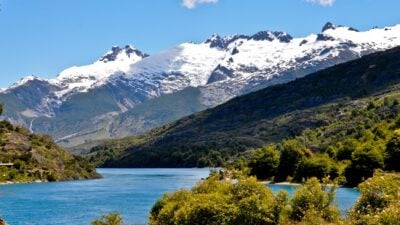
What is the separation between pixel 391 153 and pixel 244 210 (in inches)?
3976

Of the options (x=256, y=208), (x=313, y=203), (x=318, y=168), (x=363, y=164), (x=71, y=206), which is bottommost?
(x=71, y=206)

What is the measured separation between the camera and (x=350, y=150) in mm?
170125

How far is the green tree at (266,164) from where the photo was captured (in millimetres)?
188075

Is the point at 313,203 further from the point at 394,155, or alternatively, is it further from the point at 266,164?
the point at 266,164

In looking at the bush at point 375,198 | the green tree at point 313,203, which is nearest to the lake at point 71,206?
the green tree at point 313,203

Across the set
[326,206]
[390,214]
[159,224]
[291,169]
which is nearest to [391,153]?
[291,169]

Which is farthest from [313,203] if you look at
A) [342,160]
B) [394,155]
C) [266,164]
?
[266,164]

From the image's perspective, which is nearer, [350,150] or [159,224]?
[159,224]

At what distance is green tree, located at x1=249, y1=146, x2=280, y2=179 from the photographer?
188 meters

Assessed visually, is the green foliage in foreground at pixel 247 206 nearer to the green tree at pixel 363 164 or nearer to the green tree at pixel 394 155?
the green tree at pixel 394 155

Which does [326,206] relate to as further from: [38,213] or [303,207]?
[38,213]

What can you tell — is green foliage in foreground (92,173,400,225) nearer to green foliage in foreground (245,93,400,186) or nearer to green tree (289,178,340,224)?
green tree (289,178,340,224)

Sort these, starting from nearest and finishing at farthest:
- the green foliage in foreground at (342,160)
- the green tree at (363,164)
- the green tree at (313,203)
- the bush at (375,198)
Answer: the bush at (375,198) → the green tree at (313,203) → the green tree at (363,164) → the green foliage in foreground at (342,160)

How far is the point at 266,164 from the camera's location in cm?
19025
